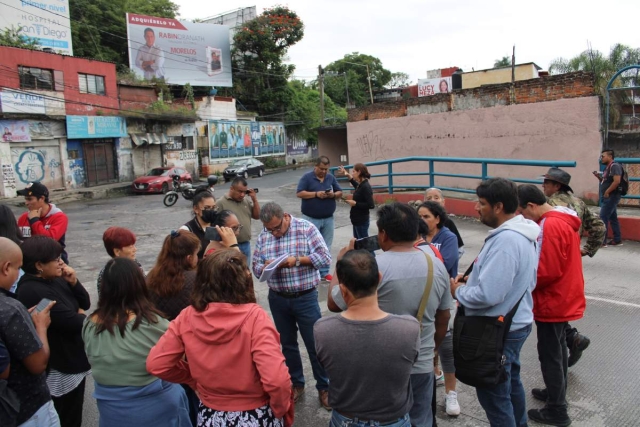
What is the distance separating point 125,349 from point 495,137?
13.7m

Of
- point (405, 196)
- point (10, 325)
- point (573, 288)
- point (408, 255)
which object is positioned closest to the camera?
point (10, 325)

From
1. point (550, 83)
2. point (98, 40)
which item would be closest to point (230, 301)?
point (550, 83)

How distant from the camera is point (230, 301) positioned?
2.29 metres

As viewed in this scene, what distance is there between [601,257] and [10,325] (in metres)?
7.57

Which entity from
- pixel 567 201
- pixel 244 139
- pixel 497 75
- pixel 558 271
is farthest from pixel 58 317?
pixel 244 139

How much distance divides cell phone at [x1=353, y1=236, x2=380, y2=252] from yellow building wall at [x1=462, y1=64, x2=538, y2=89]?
23.7 meters

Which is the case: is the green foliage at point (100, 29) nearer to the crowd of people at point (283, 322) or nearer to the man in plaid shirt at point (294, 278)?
the man in plaid shirt at point (294, 278)

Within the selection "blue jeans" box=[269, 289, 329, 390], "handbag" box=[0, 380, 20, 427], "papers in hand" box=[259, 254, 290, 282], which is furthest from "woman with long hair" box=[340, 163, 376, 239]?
"handbag" box=[0, 380, 20, 427]

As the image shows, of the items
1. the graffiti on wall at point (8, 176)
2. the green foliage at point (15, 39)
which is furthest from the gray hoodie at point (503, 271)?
the green foliage at point (15, 39)

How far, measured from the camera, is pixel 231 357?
2.23m

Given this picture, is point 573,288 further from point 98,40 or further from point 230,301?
point 98,40

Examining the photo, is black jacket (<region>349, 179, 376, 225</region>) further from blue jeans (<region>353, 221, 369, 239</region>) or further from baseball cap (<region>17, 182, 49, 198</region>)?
baseball cap (<region>17, 182, 49, 198</region>)

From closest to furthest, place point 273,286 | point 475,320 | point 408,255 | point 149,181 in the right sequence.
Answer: point 408,255
point 475,320
point 273,286
point 149,181

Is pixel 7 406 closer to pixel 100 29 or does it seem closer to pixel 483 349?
pixel 483 349
